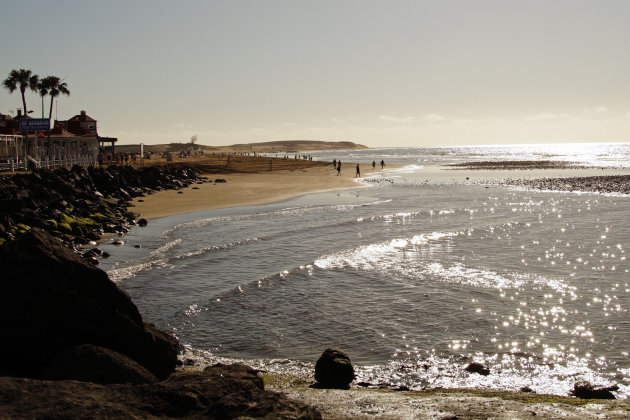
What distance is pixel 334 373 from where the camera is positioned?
8516 millimetres

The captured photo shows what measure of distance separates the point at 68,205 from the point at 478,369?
77.2ft

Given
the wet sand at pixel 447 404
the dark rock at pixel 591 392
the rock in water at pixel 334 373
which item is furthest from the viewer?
the rock in water at pixel 334 373

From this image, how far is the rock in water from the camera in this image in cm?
848

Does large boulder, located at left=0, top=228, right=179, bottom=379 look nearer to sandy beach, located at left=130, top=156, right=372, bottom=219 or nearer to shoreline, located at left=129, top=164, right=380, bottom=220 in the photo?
shoreline, located at left=129, top=164, right=380, bottom=220

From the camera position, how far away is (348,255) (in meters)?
19.9

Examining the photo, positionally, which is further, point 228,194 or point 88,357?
point 228,194

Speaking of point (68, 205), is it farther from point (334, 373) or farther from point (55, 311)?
point (334, 373)

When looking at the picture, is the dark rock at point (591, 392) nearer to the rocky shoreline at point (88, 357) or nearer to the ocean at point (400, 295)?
the ocean at point (400, 295)

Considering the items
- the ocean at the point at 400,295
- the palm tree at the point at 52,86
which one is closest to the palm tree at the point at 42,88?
the palm tree at the point at 52,86

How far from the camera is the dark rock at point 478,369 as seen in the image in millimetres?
9297

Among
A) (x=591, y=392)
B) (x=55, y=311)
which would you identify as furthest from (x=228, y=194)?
(x=591, y=392)

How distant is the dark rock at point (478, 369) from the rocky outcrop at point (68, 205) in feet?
49.7

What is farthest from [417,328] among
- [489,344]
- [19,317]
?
[19,317]

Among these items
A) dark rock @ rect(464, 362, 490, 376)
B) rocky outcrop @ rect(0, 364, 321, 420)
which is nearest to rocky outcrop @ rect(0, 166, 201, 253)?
rocky outcrop @ rect(0, 364, 321, 420)
